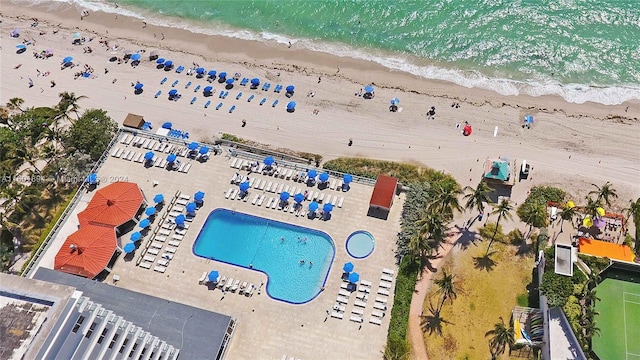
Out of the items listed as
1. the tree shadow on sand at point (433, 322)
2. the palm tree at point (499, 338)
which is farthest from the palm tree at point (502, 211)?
the tree shadow on sand at point (433, 322)

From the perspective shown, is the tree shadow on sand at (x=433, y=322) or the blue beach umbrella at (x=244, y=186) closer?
the tree shadow on sand at (x=433, y=322)

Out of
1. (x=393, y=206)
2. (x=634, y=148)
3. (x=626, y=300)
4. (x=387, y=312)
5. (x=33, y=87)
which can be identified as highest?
(x=634, y=148)

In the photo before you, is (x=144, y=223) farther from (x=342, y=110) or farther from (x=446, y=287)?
(x=446, y=287)

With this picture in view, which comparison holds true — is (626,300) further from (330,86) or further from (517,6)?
(517,6)

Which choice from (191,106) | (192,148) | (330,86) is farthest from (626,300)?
(191,106)

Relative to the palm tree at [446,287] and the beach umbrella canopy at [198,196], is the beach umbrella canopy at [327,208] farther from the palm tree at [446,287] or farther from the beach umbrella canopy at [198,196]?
the beach umbrella canopy at [198,196]

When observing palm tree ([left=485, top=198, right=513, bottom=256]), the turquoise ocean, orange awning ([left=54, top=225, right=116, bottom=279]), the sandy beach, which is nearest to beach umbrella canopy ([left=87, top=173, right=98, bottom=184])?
orange awning ([left=54, top=225, right=116, bottom=279])
